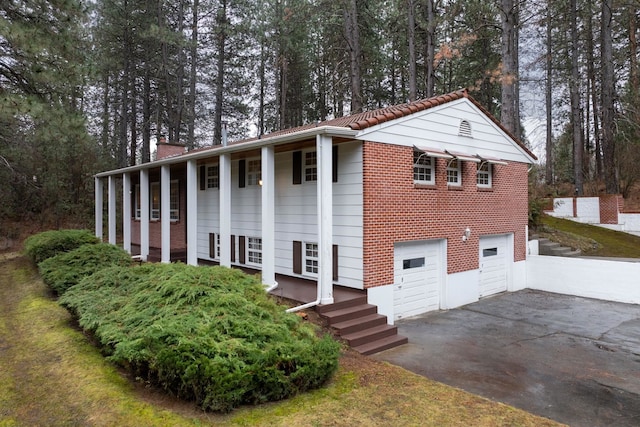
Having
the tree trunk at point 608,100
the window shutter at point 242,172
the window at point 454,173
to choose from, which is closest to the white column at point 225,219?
the window shutter at point 242,172

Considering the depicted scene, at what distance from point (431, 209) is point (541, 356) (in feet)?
13.2

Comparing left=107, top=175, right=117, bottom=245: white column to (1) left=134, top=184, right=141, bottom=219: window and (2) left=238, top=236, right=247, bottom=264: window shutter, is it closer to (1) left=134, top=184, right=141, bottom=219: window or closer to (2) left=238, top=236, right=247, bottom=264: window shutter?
(1) left=134, top=184, right=141, bottom=219: window

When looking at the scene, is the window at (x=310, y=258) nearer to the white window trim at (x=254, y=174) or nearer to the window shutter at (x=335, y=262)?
the window shutter at (x=335, y=262)

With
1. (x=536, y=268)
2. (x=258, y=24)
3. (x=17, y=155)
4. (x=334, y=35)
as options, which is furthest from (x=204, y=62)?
(x=536, y=268)

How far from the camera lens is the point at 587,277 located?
1199 centimetres

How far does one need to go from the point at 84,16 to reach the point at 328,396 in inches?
576

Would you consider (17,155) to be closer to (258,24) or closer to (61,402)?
(258,24)

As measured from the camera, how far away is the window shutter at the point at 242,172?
39.1 ft

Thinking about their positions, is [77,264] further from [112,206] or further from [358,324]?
[358,324]

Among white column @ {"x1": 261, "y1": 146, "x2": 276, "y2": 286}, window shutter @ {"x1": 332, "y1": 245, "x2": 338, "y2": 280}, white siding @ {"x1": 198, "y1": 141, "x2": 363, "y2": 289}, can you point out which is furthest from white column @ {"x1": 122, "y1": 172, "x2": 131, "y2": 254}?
window shutter @ {"x1": 332, "y1": 245, "x2": 338, "y2": 280}

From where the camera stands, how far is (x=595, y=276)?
1183cm

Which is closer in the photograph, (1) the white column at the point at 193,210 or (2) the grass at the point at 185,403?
(2) the grass at the point at 185,403

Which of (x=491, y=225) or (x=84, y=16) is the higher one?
(x=84, y=16)

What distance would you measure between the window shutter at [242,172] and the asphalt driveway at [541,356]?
617cm
